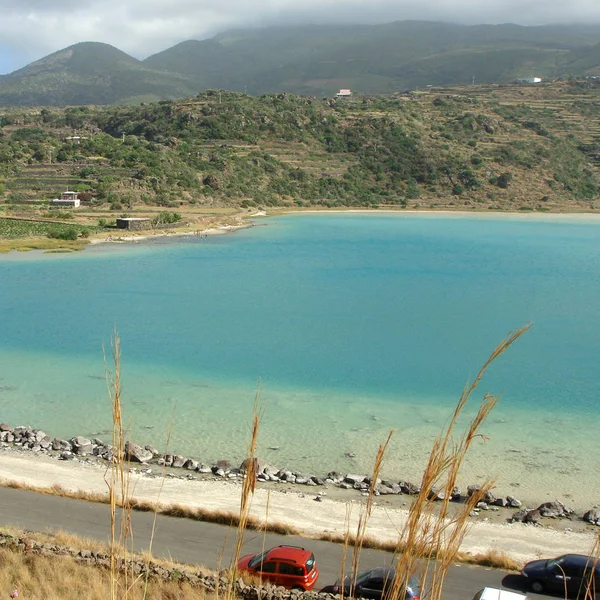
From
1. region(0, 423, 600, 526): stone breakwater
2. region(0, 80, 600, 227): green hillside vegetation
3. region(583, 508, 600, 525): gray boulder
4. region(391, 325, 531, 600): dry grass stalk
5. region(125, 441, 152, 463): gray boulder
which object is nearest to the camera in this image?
region(391, 325, 531, 600): dry grass stalk

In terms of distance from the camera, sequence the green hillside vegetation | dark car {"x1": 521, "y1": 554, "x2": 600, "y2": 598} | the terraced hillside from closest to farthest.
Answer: dark car {"x1": 521, "y1": 554, "x2": 600, "y2": 598}
the green hillside vegetation
the terraced hillside

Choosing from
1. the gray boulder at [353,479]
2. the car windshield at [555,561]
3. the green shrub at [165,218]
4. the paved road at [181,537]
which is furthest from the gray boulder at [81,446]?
the green shrub at [165,218]

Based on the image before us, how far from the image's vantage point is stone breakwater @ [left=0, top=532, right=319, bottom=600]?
6434 mm

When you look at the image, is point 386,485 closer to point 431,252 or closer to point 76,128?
point 431,252

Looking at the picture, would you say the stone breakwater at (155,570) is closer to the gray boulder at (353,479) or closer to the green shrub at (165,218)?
the gray boulder at (353,479)

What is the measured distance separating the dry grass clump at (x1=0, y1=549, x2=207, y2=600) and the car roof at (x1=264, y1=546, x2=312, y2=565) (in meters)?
1.54

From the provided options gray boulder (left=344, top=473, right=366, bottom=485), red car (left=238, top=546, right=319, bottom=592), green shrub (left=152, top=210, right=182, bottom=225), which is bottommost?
gray boulder (left=344, top=473, right=366, bottom=485)

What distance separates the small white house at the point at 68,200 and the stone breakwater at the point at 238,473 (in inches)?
1781

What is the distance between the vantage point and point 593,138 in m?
A: 97.2

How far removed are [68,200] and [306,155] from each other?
117ft

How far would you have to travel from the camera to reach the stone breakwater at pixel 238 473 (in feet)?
39.5

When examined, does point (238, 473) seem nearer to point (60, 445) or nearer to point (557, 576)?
point (60, 445)

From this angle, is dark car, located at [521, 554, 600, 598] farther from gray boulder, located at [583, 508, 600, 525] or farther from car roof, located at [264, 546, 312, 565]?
gray boulder, located at [583, 508, 600, 525]

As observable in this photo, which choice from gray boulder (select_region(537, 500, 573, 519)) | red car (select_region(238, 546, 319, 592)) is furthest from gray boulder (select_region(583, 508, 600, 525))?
red car (select_region(238, 546, 319, 592))
